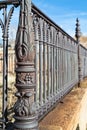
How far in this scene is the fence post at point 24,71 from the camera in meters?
2.25

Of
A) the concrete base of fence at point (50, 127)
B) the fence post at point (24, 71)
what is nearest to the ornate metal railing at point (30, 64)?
the fence post at point (24, 71)

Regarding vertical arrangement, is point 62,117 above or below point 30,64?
below

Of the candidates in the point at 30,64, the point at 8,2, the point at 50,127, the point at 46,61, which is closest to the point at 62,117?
the point at 50,127

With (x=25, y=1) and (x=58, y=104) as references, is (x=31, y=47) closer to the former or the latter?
(x=25, y=1)

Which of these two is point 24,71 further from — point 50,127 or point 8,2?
point 50,127

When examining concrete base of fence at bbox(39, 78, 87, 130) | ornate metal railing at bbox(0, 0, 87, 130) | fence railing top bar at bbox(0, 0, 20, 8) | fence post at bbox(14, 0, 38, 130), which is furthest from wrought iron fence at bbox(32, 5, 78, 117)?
fence post at bbox(14, 0, 38, 130)

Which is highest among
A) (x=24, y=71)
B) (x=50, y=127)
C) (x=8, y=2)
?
(x=8, y=2)

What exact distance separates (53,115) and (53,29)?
103cm

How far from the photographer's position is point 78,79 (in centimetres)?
753

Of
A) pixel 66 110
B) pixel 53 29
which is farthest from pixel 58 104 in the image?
pixel 53 29

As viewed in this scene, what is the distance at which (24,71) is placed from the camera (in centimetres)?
226

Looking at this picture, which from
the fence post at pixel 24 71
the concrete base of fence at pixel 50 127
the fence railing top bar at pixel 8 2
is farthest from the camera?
the concrete base of fence at pixel 50 127

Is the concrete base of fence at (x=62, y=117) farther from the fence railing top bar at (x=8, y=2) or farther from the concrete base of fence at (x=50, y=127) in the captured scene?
the fence railing top bar at (x=8, y=2)

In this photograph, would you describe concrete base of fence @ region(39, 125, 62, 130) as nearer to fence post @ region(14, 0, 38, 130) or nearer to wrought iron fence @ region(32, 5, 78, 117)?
wrought iron fence @ region(32, 5, 78, 117)
